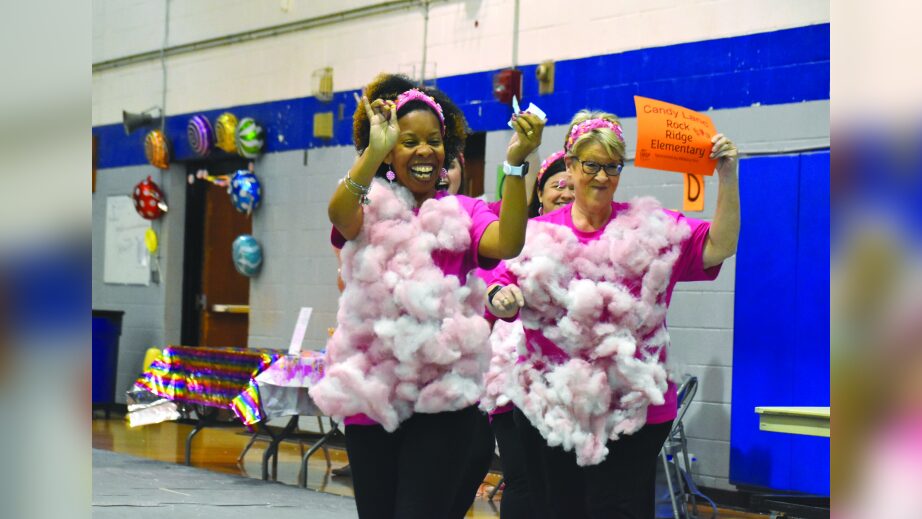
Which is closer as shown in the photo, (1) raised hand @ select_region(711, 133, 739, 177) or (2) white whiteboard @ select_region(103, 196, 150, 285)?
(1) raised hand @ select_region(711, 133, 739, 177)

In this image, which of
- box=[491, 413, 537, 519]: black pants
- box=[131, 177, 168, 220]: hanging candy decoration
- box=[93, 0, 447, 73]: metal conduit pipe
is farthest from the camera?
box=[131, 177, 168, 220]: hanging candy decoration

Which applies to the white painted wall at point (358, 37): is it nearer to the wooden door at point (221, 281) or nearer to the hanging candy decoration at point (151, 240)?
the wooden door at point (221, 281)

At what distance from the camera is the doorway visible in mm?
10570

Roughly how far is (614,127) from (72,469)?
2652 millimetres

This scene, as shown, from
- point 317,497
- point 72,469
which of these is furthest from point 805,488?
point 72,469

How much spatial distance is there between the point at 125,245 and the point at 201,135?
175 cm

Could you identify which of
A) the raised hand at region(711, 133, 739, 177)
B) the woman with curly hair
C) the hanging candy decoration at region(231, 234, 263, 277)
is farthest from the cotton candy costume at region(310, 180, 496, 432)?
the hanging candy decoration at region(231, 234, 263, 277)

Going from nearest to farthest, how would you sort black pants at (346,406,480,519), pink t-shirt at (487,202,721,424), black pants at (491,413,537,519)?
black pants at (346,406,480,519)
pink t-shirt at (487,202,721,424)
black pants at (491,413,537,519)

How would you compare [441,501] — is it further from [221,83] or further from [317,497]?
[221,83]

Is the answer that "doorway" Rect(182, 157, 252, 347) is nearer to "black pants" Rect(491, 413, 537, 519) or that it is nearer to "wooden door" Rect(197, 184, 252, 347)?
"wooden door" Rect(197, 184, 252, 347)

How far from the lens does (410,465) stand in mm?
2650

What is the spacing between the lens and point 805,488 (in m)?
5.82

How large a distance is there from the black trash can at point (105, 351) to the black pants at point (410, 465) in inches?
328

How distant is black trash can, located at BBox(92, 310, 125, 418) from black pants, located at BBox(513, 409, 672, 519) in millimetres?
8146
